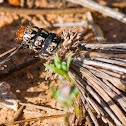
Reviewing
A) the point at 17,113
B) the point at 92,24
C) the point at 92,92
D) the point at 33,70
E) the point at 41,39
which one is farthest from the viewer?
the point at 92,24

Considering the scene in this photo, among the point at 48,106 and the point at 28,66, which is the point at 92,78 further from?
the point at 28,66

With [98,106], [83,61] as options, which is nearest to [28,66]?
[83,61]

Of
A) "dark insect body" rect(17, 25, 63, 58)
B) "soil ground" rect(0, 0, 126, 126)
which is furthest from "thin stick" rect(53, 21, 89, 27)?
"dark insect body" rect(17, 25, 63, 58)

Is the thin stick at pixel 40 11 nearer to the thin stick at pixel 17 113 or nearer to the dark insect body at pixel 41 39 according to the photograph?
the dark insect body at pixel 41 39

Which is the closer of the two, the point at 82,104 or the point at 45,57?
the point at 82,104

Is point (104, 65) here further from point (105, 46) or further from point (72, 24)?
point (72, 24)

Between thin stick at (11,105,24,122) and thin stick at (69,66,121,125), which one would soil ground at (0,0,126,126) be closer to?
thin stick at (11,105,24,122)

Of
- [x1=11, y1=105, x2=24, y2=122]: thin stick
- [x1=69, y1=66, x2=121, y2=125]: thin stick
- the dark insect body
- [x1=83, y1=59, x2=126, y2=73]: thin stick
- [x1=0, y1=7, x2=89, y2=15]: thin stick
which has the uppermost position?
[x1=0, y1=7, x2=89, y2=15]: thin stick

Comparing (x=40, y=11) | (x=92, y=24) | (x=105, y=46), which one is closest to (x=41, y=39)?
(x=105, y=46)
